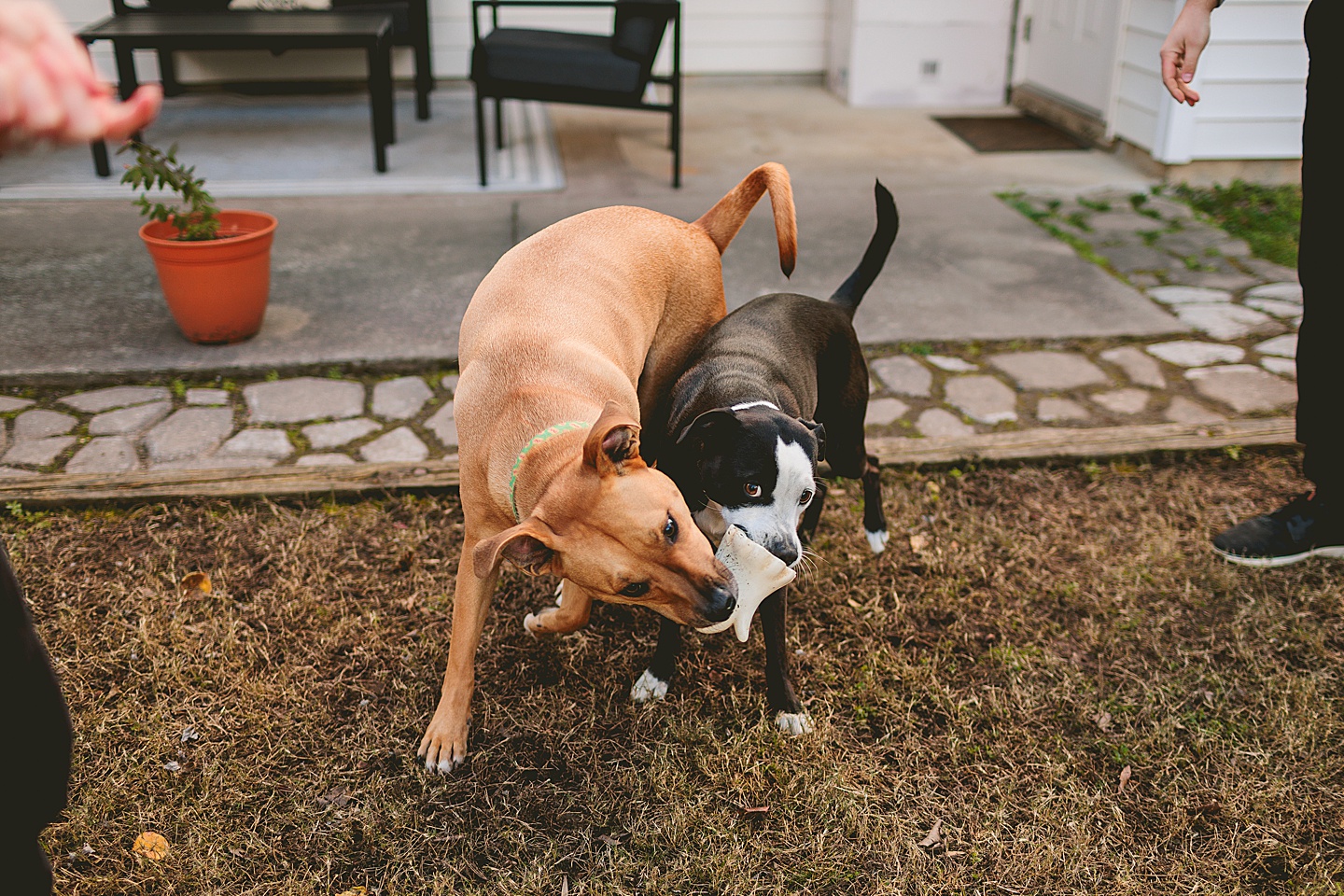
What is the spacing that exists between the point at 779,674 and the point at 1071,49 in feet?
21.7

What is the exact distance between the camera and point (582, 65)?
5.73m

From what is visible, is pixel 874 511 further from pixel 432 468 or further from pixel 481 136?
pixel 481 136

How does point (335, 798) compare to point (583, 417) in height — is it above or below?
below

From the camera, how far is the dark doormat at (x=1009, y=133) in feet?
23.4

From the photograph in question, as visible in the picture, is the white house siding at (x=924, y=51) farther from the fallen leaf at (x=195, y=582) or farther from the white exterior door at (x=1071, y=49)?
the fallen leaf at (x=195, y=582)

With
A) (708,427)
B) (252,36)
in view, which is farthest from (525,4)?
(708,427)

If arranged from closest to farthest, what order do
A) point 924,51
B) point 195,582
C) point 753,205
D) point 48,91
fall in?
point 48,91, point 195,582, point 753,205, point 924,51

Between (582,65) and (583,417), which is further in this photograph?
(582,65)

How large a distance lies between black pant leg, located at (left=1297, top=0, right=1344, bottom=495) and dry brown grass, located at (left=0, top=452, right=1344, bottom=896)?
0.42m

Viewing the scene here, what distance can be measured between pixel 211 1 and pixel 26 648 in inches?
295

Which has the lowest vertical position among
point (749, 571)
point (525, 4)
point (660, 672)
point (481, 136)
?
point (660, 672)

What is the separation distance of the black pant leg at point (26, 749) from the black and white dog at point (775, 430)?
134 centimetres

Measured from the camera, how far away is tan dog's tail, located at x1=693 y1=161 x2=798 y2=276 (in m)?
2.81

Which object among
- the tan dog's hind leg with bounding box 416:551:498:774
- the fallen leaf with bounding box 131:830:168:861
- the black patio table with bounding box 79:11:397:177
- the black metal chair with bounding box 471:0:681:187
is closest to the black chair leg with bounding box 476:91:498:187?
the black metal chair with bounding box 471:0:681:187
